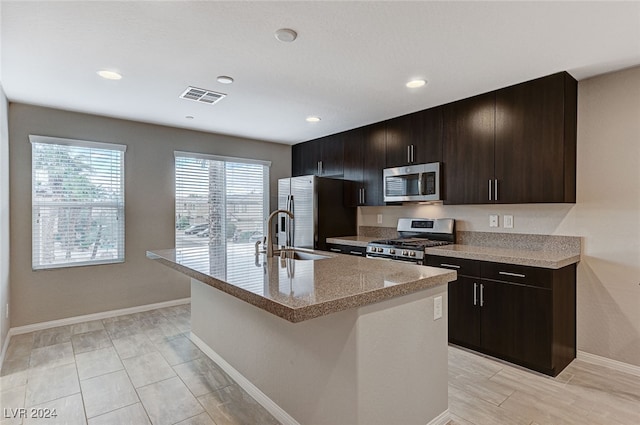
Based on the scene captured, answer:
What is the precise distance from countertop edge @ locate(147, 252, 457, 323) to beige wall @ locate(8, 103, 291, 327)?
2.79 meters

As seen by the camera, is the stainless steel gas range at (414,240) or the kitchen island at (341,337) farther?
the stainless steel gas range at (414,240)

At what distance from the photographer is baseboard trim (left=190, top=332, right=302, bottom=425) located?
2037mm

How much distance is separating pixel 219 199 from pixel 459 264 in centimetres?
344

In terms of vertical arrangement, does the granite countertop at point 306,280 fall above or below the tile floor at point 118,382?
above

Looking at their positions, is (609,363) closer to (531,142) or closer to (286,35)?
(531,142)

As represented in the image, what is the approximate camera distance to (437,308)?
6.38 feet

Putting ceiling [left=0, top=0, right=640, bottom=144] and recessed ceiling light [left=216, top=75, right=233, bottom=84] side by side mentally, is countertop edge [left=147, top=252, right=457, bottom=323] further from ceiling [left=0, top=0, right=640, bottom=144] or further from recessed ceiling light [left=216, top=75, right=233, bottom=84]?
recessed ceiling light [left=216, top=75, right=233, bottom=84]

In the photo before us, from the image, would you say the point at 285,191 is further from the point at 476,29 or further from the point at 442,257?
the point at 476,29

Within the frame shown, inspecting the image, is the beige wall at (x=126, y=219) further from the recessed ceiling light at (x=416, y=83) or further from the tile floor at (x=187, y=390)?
the recessed ceiling light at (x=416, y=83)

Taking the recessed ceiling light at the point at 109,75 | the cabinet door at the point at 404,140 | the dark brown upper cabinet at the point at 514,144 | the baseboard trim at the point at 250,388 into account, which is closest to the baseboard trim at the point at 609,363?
the dark brown upper cabinet at the point at 514,144

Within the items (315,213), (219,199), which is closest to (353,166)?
(315,213)

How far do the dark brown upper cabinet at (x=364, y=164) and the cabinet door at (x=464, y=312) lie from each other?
1529mm

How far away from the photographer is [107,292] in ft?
13.5

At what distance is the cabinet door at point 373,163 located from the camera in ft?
14.1
